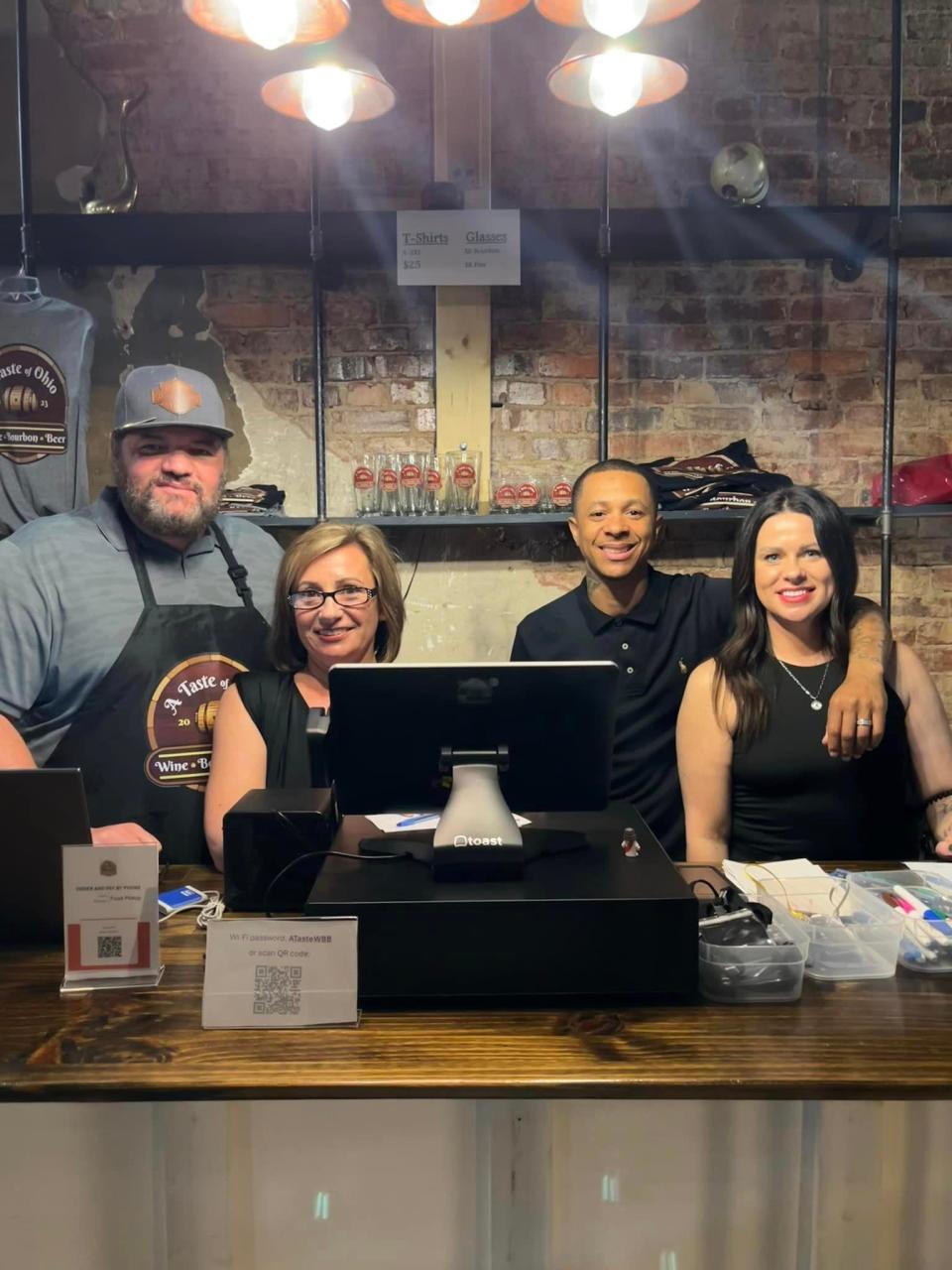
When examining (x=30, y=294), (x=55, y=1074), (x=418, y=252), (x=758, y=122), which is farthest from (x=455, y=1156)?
(x=758, y=122)

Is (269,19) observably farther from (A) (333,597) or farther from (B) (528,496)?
(B) (528,496)

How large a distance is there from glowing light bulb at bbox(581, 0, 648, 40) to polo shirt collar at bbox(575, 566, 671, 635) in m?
1.28

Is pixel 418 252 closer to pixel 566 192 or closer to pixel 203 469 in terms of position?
pixel 566 192

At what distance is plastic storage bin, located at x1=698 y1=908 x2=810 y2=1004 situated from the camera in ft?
4.12

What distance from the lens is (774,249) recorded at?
3.27m

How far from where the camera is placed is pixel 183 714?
236 centimetres

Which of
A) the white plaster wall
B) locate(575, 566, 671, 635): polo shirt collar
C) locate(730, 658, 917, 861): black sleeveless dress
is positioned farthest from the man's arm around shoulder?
locate(730, 658, 917, 861): black sleeveless dress

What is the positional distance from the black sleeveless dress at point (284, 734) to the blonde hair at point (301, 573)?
9cm

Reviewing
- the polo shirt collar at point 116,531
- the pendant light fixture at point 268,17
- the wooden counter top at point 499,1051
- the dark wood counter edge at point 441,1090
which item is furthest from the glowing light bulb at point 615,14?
the dark wood counter edge at point 441,1090

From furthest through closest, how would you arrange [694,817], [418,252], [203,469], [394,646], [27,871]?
[418,252] < [203,469] < [394,646] < [694,817] < [27,871]

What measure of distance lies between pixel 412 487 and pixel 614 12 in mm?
1558

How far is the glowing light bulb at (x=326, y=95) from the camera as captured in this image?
2461 millimetres

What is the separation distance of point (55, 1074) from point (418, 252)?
269cm

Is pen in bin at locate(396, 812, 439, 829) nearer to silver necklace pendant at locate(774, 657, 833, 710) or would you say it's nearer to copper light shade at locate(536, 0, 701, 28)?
silver necklace pendant at locate(774, 657, 833, 710)
